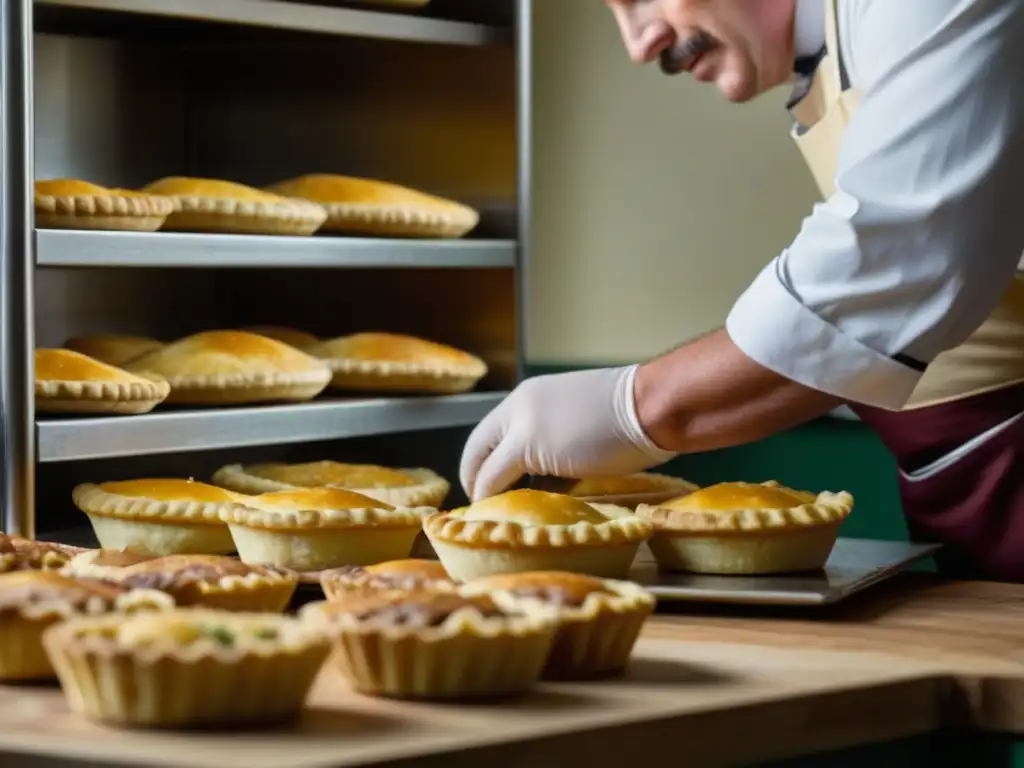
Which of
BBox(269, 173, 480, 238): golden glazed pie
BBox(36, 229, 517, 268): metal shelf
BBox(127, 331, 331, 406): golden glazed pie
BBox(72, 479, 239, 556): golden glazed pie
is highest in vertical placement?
BBox(269, 173, 480, 238): golden glazed pie

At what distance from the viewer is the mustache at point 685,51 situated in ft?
7.55

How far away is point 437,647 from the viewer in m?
1.38

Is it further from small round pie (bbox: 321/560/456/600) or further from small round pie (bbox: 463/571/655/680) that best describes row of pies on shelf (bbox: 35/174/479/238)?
small round pie (bbox: 463/571/655/680)

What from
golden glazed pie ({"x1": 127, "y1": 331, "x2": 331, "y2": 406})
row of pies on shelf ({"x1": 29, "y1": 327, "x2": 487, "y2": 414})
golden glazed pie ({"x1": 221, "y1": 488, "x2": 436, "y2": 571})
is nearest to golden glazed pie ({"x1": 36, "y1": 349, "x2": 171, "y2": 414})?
row of pies on shelf ({"x1": 29, "y1": 327, "x2": 487, "y2": 414})

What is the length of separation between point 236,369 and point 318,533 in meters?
0.63

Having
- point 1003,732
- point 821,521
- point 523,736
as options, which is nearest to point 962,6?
point 821,521

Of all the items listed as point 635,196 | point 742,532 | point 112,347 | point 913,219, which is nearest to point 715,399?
point 742,532

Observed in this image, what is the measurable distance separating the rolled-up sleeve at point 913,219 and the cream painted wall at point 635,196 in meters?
1.31

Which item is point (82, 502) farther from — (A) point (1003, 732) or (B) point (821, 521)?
(A) point (1003, 732)

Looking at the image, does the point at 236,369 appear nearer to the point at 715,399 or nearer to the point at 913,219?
the point at 715,399

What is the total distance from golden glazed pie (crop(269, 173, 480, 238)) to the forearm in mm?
754

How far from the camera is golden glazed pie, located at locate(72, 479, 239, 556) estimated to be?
2.11 meters

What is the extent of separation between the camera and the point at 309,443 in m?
3.08

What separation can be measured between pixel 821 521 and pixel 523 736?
0.79m
